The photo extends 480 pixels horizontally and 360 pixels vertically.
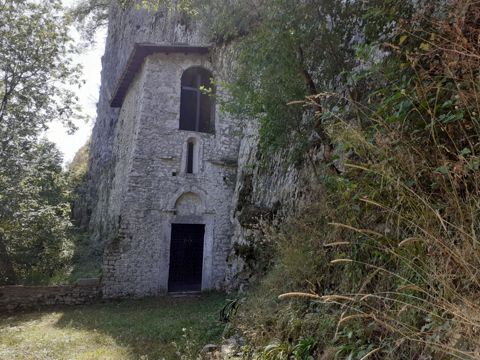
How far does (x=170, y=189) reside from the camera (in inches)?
440

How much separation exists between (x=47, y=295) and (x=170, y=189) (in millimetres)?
4412

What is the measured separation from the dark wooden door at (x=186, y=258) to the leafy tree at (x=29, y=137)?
389 centimetres

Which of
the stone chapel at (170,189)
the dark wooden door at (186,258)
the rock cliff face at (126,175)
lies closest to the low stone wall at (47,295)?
the stone chapel at (170,189)

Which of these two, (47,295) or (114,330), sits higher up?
(114,330)

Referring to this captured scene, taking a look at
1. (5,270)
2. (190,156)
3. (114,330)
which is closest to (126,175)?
(190,156)

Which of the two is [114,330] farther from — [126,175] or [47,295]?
[126,175]

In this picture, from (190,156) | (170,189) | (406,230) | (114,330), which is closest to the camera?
(406,230)

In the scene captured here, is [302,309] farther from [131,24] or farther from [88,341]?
[131,24]

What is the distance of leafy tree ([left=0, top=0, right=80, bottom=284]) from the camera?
11.0 m

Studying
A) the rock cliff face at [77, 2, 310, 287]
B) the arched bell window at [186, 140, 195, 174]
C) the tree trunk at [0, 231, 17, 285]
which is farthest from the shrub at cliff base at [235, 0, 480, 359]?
the tree trunk at [0, 231, 17, 285]

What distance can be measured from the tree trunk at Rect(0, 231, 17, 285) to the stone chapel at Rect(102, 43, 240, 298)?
294 centimetres

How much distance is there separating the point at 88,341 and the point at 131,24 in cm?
1583

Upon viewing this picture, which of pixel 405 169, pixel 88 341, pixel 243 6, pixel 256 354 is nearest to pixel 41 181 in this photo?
pixel 88 341

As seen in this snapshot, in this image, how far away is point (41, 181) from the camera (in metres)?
12.3
